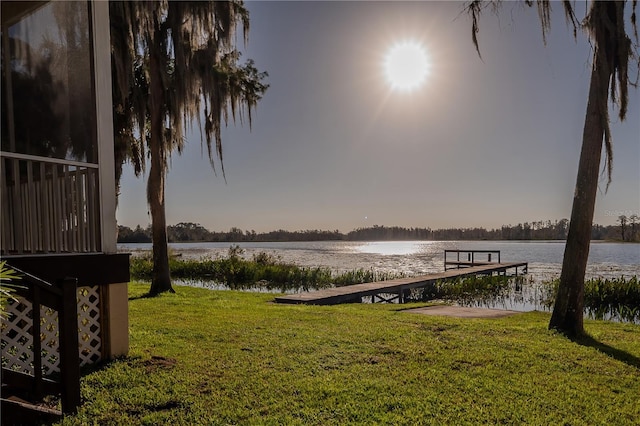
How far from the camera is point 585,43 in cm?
687

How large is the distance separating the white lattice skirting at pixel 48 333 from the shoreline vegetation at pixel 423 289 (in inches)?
429

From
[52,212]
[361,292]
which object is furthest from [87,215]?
[361,292]

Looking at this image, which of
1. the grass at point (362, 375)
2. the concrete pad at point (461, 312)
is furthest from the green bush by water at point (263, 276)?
the grass at point (362, 375)

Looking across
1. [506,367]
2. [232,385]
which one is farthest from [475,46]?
[232,385]

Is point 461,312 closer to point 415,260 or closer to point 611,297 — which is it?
point 611,297

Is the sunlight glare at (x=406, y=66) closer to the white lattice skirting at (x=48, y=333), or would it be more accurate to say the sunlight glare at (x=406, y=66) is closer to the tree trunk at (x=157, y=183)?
the tree trunk at (x=157, y=183)

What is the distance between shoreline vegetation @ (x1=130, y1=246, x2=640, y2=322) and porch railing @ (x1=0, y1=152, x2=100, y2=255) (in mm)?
11154

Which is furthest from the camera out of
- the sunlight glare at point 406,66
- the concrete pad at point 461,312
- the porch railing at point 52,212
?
the sunlight glare at point 406,66

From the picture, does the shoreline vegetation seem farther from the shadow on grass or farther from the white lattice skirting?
the white lattice skirting

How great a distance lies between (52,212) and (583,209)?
7.15 meters

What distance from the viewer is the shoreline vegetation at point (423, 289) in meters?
12.1

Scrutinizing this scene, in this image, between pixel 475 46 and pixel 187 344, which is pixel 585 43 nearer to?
pixel 475 46

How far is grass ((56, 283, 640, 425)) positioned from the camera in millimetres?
3666

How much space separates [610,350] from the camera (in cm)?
599
